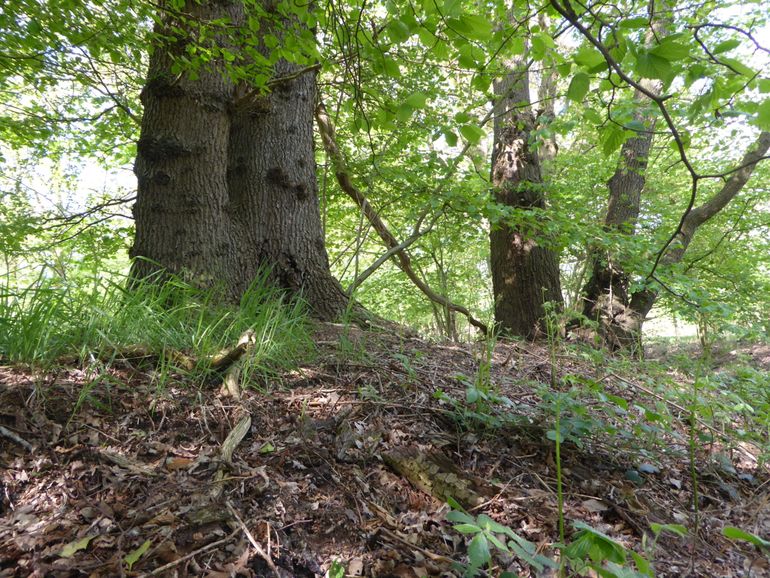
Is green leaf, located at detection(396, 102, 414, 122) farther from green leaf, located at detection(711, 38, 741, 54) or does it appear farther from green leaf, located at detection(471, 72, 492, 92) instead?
green leaf, located at detection(711, 38, 741, 54)

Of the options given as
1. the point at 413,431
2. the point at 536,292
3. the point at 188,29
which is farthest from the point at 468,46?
the point at 536,292

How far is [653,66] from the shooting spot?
119 cm

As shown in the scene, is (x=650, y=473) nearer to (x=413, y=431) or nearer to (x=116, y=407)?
(x=413, y=431)

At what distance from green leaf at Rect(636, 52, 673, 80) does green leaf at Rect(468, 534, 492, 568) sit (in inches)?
52.1

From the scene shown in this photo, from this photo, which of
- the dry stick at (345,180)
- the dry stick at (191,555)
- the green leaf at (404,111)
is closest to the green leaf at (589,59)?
the green leaf at (404,111)

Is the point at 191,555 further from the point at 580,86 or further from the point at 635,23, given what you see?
the point at 635,23

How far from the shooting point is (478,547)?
94 centimetres

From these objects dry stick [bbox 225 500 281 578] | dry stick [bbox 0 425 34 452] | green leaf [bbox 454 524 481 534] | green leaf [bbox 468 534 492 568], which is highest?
green leaf [bbox 454 524 481 534]

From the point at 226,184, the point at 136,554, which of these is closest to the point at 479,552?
the point at 136,554

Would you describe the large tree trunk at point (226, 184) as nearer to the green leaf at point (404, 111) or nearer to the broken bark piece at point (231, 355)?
the broken bark piece at point (231, 355)

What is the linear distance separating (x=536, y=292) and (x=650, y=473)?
3676mm

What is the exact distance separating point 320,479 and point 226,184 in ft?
8.70

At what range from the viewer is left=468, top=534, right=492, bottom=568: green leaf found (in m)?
0.92

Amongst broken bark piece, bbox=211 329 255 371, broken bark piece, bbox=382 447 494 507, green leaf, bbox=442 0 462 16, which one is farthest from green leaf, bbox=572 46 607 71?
broken bark piece, bbox=211 329 255 371
